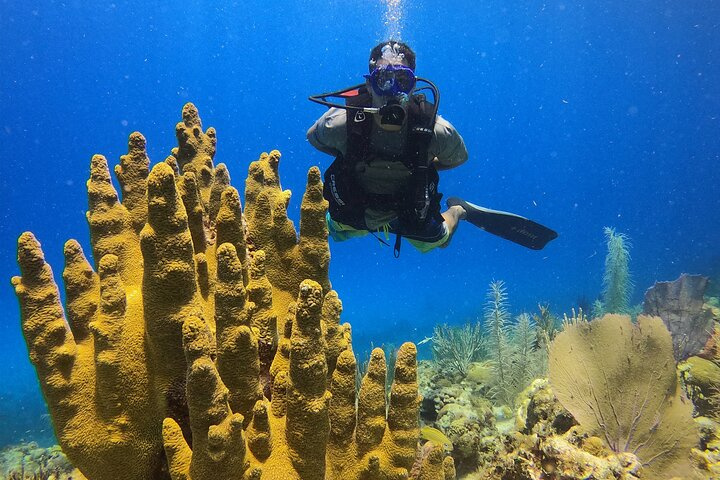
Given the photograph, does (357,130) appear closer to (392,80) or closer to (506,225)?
(392,80)

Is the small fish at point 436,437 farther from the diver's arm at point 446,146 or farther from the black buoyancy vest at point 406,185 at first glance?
the diver's arm at point 446,146

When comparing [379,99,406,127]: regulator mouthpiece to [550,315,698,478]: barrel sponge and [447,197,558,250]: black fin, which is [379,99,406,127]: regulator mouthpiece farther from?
[447,197,558,250]: black fin

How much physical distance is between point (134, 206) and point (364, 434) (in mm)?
1655

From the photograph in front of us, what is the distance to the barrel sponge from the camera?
3.89 meters

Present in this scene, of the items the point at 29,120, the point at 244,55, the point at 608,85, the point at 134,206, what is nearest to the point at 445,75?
the point at 244,55

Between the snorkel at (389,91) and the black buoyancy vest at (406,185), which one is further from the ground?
the snorkel at (389,91)

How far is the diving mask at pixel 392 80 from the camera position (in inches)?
229

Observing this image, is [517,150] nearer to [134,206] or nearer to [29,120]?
[29,120]

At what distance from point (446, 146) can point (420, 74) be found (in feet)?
352

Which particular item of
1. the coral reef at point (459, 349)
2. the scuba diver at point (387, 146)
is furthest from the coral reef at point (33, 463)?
the coral reef at point (459, 349)

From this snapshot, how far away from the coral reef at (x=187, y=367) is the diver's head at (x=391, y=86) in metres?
4.11

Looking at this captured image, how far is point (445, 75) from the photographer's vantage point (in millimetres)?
105500

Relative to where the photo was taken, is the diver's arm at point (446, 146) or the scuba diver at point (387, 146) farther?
the diver's arm at point (446, 146)

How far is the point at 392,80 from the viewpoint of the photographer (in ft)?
19.1
